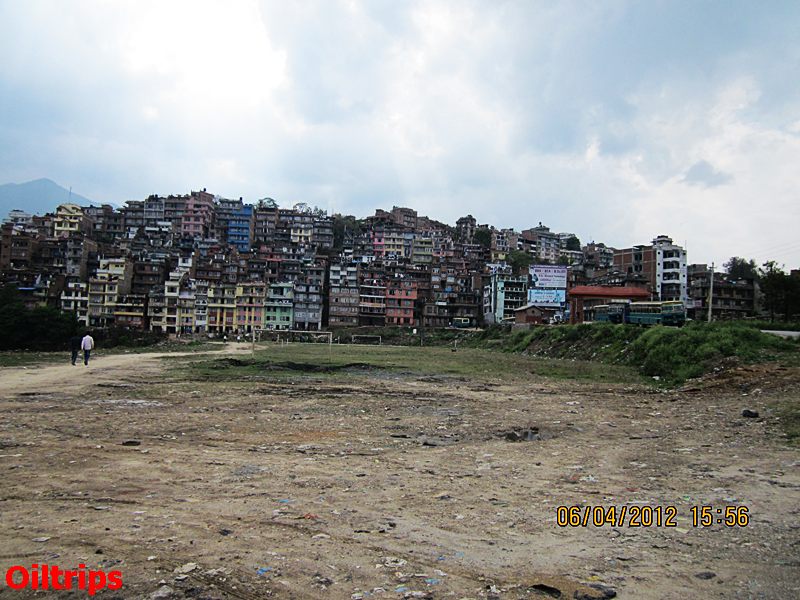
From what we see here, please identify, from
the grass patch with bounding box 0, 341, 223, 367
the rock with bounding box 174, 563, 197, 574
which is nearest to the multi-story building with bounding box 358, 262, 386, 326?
the grass patch with bounding box 0, 341, 223, 367

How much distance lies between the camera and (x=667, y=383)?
2211 cm

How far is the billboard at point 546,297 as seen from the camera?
87000 mm

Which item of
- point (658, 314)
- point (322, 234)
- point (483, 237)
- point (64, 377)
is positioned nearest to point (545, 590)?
point (64, 377)

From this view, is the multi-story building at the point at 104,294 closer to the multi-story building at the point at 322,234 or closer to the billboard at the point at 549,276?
the multi-story building at the point at 322,234

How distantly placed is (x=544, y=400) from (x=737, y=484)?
10044mm

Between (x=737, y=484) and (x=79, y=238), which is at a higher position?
(x=79, y=238)

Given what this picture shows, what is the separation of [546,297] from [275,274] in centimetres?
4956

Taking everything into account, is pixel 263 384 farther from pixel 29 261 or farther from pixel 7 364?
pixel 29 261

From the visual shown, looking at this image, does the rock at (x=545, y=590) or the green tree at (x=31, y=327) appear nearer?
the rock at (x=545, y=590)

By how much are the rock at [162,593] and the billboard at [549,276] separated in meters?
89.3

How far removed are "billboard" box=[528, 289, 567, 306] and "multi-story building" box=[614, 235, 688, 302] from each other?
13.4m

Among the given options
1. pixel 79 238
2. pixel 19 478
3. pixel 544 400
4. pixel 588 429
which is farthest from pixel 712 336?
pixel 79 238

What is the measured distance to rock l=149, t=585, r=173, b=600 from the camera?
12.3ft

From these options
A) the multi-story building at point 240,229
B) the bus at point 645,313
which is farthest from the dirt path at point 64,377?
the multi-story building at point 240,229
